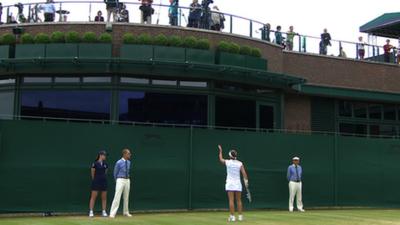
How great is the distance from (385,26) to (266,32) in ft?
39.1

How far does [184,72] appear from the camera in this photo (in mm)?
20766

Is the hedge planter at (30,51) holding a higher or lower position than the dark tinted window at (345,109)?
higher

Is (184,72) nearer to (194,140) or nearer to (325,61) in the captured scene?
(194,140)

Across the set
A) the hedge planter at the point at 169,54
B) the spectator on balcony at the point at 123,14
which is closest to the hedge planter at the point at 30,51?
the spectator on balcony at the point at 123,14

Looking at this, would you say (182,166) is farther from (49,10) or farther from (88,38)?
(49,10)

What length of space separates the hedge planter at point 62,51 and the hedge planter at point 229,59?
5.08 m

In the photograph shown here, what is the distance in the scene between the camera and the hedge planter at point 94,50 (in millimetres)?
20297

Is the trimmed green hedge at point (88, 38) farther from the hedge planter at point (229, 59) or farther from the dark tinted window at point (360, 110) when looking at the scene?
the dark tinted window at point (360, 110)

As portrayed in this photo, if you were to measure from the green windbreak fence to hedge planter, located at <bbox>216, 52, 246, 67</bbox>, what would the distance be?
161 inches

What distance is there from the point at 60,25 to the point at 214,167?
8025 mm

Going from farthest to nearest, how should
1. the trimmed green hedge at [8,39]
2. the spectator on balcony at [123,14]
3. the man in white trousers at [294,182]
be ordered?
the spectator on balcony at [123,14] < the trimmed green hedge at [8,39] < the man in white trousers at [294,182]

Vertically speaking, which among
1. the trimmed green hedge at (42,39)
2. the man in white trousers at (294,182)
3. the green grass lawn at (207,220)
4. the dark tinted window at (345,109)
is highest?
the trimmed green hedge at (42,39)

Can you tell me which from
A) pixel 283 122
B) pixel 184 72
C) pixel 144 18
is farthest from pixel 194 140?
pixel 283 122

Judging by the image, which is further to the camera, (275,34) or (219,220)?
(275,34)
